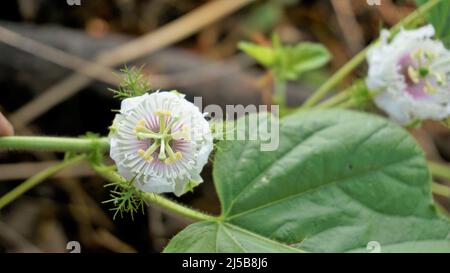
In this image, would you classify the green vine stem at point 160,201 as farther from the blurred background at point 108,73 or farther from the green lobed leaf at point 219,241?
the blurred background at point 108,73

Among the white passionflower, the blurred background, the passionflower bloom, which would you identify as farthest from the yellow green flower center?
the blurred background

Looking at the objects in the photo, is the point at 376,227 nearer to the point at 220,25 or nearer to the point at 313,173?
the point at 313,173

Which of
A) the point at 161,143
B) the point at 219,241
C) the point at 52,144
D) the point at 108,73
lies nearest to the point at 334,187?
the point at 219,241

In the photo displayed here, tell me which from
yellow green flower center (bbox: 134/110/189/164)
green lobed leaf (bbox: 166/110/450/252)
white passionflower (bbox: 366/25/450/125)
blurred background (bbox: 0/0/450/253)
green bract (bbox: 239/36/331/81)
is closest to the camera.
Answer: yellow green flower center (bbox: 134/110/189/164)

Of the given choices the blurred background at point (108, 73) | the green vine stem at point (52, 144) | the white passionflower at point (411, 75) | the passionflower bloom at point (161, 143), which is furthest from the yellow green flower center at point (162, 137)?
the blurred background at point (108, 73)

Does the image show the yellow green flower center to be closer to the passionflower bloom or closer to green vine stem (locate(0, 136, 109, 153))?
the passionflower bloom

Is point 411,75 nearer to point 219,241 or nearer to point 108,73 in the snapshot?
point 219,241
